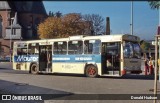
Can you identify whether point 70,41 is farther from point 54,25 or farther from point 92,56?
point 54,25

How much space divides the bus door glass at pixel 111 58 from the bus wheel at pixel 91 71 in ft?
2.51

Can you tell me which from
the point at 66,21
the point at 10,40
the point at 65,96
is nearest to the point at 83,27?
the point at 66,21

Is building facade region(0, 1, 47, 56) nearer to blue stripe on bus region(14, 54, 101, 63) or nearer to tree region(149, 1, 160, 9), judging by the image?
blue stripe on bus region(14, 54, 101, 63)

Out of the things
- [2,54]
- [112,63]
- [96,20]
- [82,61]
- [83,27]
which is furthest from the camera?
[2,54]

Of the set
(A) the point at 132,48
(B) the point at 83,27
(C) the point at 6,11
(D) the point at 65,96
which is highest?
(C) the point at 6,11

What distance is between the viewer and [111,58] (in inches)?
964

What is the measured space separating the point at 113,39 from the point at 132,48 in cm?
152

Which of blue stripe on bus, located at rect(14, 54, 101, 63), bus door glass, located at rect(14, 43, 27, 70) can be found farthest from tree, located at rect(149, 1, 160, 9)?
bus door glass, located at rect(14, 43, 27, 70)

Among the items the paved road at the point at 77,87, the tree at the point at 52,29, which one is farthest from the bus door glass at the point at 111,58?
the tree at the point at 52,29

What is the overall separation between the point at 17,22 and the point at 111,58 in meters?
85.7

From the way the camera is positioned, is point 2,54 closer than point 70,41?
No

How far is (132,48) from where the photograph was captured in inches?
977

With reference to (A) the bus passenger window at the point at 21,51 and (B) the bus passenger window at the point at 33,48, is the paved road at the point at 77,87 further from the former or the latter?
(A) the bus passenger window at the point at 21,51

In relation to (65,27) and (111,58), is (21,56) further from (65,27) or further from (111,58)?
(65,27)
